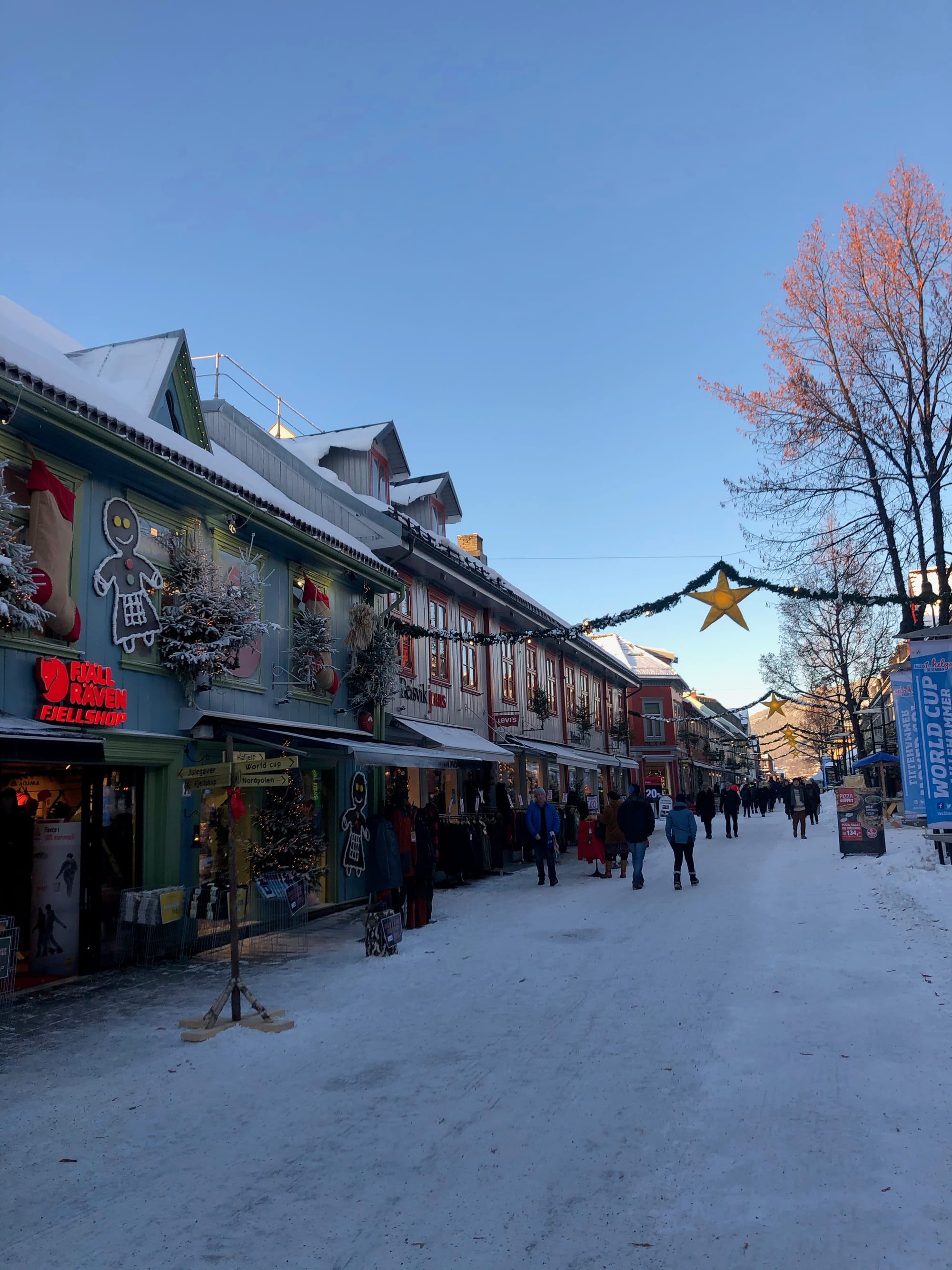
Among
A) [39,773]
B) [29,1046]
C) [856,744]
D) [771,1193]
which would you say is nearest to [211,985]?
[29,1046]

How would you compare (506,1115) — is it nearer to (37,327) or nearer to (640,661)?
(37,327)

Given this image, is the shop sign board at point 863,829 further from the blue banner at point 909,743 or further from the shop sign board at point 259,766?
the shop sign board at point 259,766

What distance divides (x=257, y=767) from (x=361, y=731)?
8215mm

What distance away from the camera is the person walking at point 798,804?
2783cm

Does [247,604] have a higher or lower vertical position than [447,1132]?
higher

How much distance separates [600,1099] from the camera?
18.2 ft

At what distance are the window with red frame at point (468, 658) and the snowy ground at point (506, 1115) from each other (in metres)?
13.0

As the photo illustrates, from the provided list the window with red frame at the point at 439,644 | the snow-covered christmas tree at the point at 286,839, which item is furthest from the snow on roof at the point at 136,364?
the window with red frame at the point at 439,644

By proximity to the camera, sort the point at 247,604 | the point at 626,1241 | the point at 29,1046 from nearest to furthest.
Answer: the point at 626,1241, the point at 29,1046, the point at 247,604

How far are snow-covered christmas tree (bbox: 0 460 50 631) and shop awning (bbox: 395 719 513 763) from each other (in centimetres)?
990

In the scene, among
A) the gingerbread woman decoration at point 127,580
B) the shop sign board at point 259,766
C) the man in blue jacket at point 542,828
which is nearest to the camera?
the shop sign board at point 259,766

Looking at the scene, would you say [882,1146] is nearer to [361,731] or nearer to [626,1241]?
[626,1241]

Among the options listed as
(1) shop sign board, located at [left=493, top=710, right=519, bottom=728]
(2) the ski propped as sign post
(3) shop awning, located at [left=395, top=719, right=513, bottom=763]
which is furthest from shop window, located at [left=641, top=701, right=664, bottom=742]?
(2) the ski propped as sign post

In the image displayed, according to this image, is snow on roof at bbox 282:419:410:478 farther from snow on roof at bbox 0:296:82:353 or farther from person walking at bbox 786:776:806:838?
person walking at bbox 786:776:806:838
